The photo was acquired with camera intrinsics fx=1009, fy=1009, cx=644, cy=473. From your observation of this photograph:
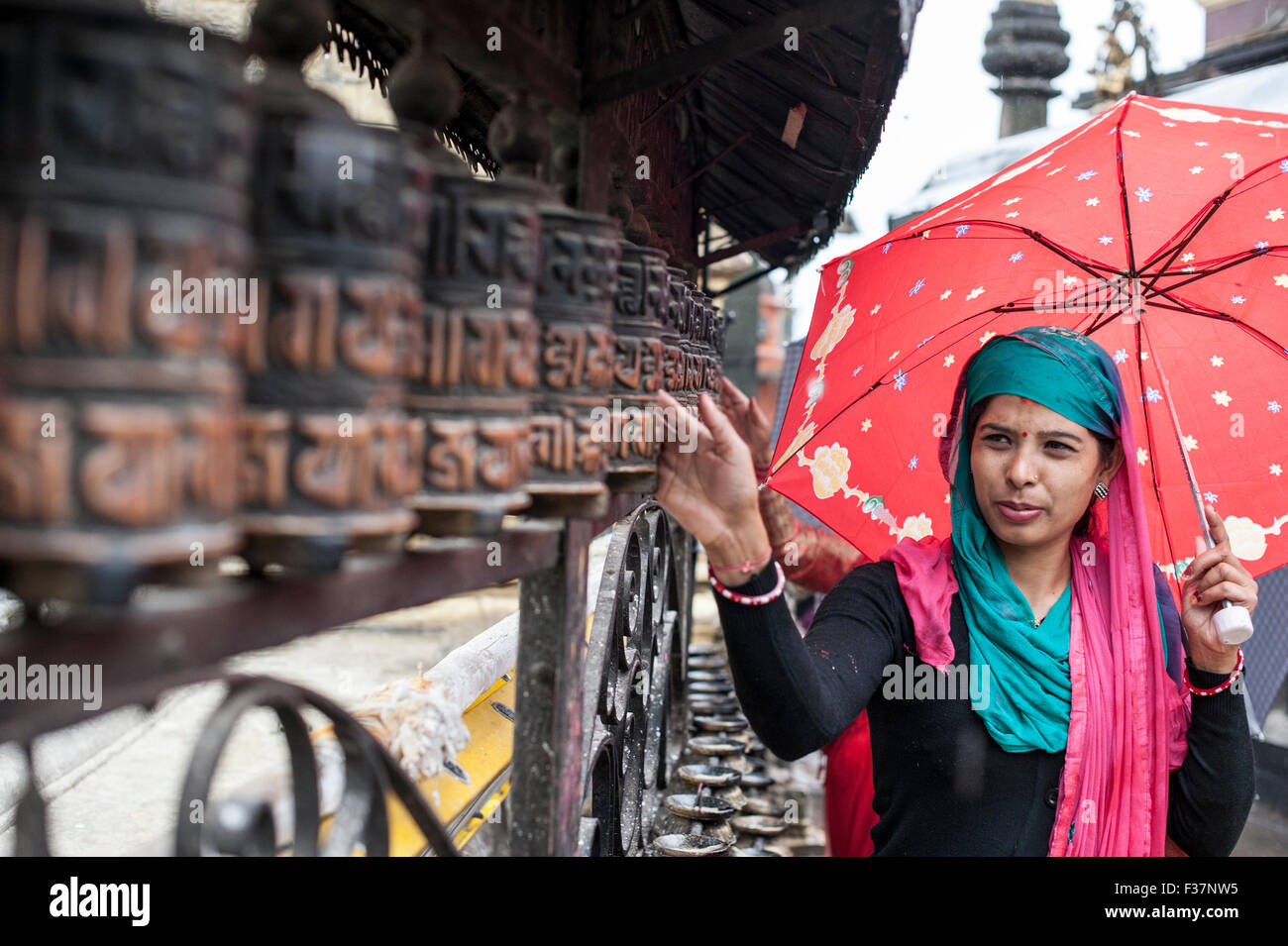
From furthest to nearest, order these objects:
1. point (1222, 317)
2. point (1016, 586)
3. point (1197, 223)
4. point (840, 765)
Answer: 1. point (840, 765)
2. point (1222, 317)
3. point (1197, 223)
4. point (1016, 586)

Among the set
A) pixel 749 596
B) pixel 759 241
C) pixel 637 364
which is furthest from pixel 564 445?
pixel 759 241

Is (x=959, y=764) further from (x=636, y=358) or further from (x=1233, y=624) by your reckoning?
(x=636, y=358)

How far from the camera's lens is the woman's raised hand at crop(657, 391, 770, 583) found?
45.2 inches

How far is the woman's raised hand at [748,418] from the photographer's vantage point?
5.77 ft

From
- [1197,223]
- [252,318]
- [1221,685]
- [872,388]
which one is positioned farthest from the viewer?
[872,388]

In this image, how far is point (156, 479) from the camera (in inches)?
18.1

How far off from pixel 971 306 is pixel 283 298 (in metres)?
1.83

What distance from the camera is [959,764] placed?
1565 mm

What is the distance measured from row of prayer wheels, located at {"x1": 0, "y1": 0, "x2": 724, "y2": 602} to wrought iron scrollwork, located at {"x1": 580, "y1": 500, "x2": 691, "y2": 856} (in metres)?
0.85

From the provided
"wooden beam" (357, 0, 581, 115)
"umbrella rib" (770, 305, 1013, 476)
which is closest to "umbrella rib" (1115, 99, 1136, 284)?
"umbrella rib" (770, 305, 1013, 476)

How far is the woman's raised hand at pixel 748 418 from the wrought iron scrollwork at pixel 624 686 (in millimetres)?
285

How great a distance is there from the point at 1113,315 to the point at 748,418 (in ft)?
3.06

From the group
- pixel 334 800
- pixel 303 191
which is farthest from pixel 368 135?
pixel 334 800
